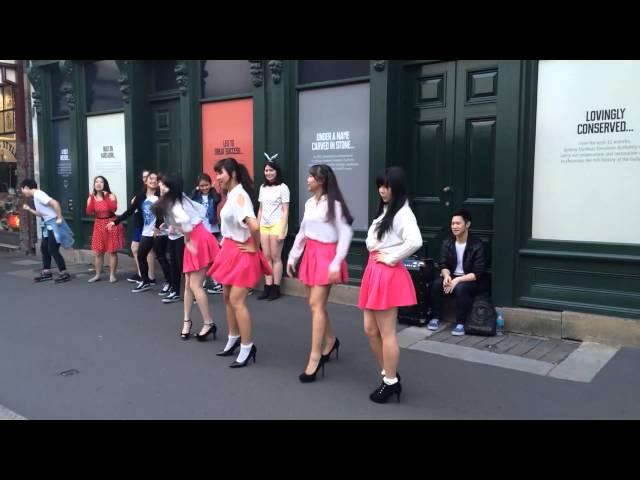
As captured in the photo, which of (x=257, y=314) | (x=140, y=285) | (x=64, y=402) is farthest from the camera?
(x=140, y=285)

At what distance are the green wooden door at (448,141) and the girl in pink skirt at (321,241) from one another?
2556mm

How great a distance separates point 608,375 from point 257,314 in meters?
3.97

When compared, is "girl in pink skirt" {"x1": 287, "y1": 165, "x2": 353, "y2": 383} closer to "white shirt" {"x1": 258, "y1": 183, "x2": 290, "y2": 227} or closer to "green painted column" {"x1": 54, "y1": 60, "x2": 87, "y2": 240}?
"white shirt" {"x1": 258, "y1": 183, "x2": 290, "y2": 227}

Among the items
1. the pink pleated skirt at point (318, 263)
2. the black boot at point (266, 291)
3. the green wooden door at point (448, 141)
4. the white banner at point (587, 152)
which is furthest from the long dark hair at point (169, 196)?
the white banner at point (587, 152)

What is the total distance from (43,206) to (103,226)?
96 cm

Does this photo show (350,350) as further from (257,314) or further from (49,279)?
(49,279)

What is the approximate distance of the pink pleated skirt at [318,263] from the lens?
15.5 ft

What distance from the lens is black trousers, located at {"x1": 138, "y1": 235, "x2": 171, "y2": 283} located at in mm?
8289

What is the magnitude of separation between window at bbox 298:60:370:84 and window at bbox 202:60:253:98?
1.04 metres

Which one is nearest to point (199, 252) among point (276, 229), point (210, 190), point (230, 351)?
point (230, 351)

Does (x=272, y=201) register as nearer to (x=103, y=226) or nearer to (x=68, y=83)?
(x=103, y=226)

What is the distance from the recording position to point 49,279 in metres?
9.82

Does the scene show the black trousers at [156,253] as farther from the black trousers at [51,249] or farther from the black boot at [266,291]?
the black trousers at [51,249]
